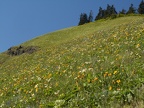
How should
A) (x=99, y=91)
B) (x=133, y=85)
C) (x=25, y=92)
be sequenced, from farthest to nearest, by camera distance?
(x=25, y=92)
(x=99, y=91)
(x=133, y=85)

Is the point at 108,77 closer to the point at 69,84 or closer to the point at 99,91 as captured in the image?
the point at 99,91

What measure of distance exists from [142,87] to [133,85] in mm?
468

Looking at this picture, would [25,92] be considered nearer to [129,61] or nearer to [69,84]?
[69,84]

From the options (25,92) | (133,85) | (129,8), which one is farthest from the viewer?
(129,8)

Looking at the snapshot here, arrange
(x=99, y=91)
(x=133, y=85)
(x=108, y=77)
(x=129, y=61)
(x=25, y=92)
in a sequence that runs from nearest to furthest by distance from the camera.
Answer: (x=133, y=85)
(x=99, y=91)
(x=108, y=77)
(x=129, y=61)
(x=25, y=92)

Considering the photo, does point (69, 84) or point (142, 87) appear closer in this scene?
point (142, 87)

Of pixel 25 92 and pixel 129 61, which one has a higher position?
pixel 129 61

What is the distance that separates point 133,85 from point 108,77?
1354 mm

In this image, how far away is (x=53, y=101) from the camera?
A: 10461 millimetres

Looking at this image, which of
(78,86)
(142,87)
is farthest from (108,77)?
(142,87)

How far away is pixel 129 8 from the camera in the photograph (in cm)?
12975

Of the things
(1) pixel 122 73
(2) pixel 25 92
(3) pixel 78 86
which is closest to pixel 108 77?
(1) pixel 122 73

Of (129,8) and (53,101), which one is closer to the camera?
(53,101)

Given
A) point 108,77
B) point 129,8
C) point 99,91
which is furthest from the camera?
point 129,8
